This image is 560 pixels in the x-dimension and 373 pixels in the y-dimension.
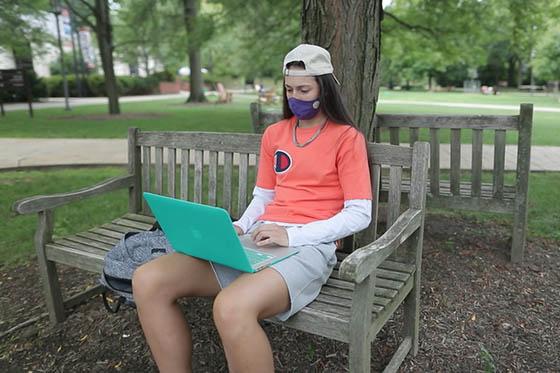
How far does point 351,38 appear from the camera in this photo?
10.3ft

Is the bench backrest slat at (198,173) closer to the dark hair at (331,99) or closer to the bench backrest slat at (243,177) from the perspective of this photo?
the bench backrest slat at (243,177)

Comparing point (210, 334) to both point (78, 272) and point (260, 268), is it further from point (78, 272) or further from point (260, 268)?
point (78, 272)

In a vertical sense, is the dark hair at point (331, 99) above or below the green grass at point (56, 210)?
above

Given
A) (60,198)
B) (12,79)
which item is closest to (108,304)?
(60,198)

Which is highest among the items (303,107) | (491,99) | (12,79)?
(12,79)

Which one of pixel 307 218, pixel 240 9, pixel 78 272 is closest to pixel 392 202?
pixel 307 218

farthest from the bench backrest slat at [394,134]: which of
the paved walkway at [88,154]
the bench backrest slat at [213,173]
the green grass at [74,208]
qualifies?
the paved walkway at [88,154]

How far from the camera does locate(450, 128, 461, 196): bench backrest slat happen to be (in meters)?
3.67

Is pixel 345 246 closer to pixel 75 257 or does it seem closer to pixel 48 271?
pixel 75 257

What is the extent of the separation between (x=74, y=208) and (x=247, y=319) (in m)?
3.98

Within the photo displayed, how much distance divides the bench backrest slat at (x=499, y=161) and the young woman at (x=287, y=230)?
169 centimetres

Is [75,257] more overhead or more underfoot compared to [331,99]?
more underfoot

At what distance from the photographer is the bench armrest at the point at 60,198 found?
2740mm

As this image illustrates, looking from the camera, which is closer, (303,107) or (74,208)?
(303,107)
